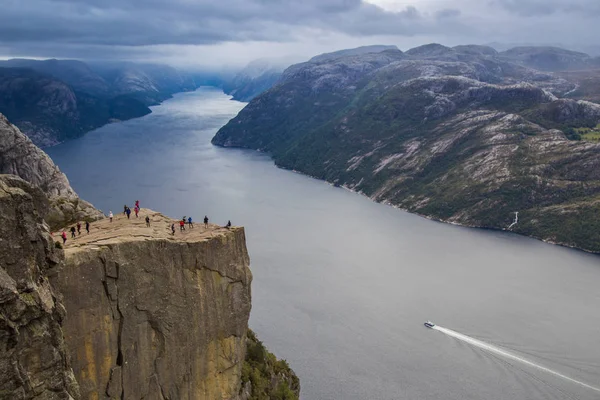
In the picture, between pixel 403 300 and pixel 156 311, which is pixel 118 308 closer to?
pixel 156 311

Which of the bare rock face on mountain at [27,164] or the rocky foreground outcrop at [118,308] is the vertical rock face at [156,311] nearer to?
the rocky foreground outcrop at [118,308]

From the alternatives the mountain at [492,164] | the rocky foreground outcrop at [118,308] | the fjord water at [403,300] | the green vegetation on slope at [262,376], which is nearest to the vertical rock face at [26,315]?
the rocky foreground outcrop at [118,308]

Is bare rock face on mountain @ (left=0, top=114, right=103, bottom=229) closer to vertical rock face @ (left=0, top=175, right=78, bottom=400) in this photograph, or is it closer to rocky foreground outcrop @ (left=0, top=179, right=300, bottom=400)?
rocky foreground outcrop @ (left=0, top=179, right=300, bottom=400)

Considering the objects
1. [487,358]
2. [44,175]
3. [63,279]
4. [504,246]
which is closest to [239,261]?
[63,279]

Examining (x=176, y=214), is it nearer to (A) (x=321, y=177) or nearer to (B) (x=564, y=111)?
(A) (x=321, y=177)

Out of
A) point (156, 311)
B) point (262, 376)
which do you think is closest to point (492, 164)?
point (262, 376)

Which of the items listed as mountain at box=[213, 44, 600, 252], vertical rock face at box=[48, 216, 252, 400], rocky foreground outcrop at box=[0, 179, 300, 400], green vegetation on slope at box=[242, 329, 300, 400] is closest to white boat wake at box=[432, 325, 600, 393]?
green vegetation on slope at box=[242, 329, 300, 400]
